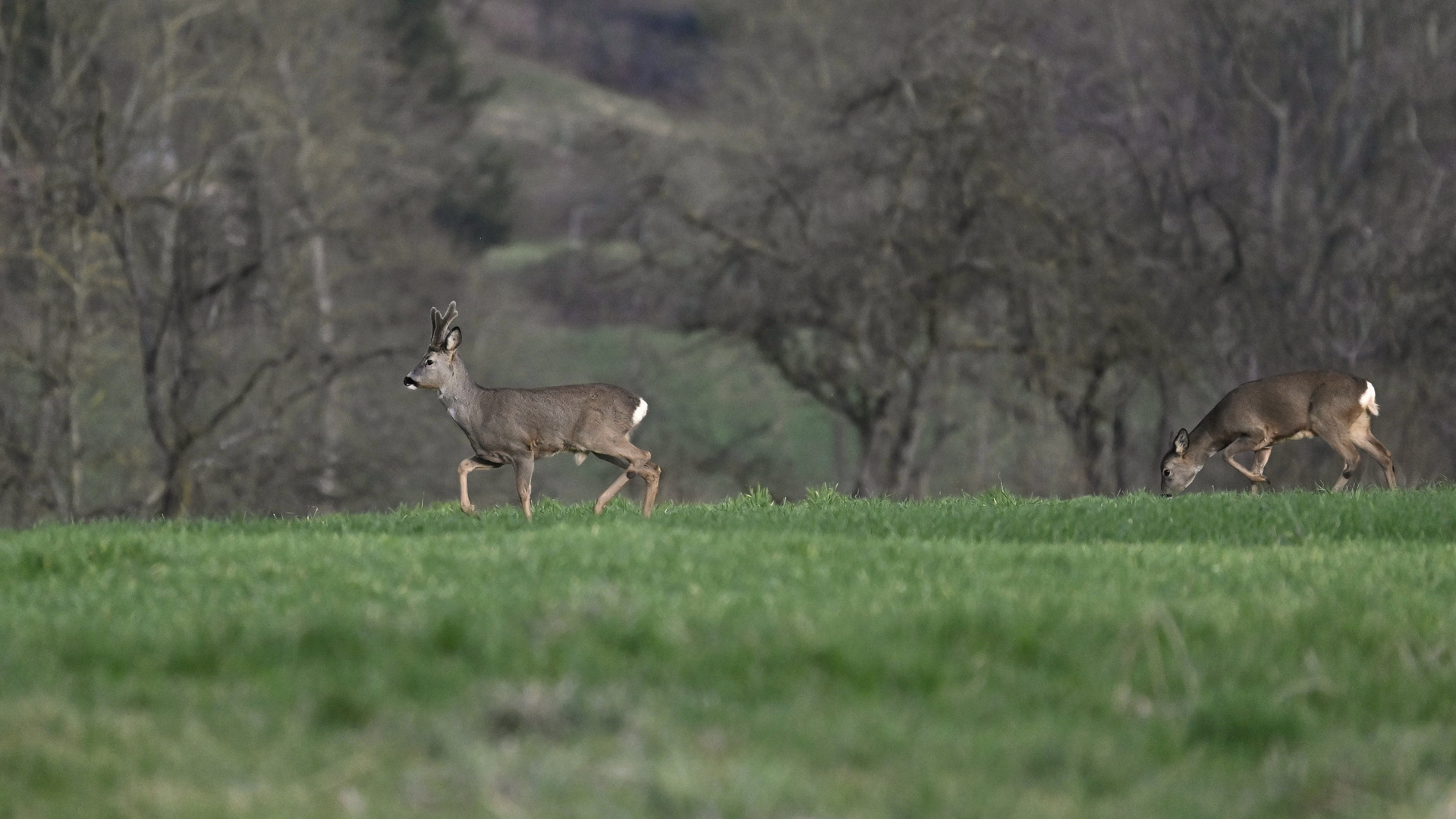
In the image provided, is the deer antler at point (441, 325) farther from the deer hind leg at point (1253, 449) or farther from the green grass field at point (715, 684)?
the deer hind leg at point (1253, 449)

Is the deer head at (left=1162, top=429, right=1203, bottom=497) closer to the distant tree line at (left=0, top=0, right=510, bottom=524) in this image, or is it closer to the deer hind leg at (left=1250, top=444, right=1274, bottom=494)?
the deer hind leg at (left=1250, top=444, right=1274, bottom=494)

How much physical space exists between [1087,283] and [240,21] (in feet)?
75.5

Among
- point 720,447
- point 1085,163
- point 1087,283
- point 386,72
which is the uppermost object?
point 386,72

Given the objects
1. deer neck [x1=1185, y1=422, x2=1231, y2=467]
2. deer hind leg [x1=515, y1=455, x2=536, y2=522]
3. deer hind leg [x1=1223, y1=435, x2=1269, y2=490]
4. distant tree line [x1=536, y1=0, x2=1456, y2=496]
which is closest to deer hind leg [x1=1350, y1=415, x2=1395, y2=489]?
deer hind leg [x1=1223, y1=435, x2=1269, y2=490]

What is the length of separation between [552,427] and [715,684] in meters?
7.21

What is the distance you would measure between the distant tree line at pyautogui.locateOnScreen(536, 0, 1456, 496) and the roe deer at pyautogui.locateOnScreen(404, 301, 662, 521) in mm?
19686

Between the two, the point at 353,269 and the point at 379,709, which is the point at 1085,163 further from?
the point at 379,709

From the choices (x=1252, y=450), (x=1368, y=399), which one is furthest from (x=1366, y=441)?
(x=1252, y=450)

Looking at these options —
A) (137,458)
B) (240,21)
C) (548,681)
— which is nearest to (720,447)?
(137,458)

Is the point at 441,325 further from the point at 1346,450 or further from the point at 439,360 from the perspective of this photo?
the point at 1346,450

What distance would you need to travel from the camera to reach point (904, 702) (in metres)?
6.94

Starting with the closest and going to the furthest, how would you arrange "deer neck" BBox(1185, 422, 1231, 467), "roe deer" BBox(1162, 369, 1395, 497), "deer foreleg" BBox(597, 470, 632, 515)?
1. "deer foreleg" BBox(597, 470, 632, 515)
2. "roe deer" BBox(1162, 369, 1395, 497)
3. "deer neck" BBox(1185, 422, 1231, 467)

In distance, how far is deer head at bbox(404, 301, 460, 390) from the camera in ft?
47.9

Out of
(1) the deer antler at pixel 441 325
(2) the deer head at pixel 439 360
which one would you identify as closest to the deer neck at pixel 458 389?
(2) the deer head at pixel 439 360
